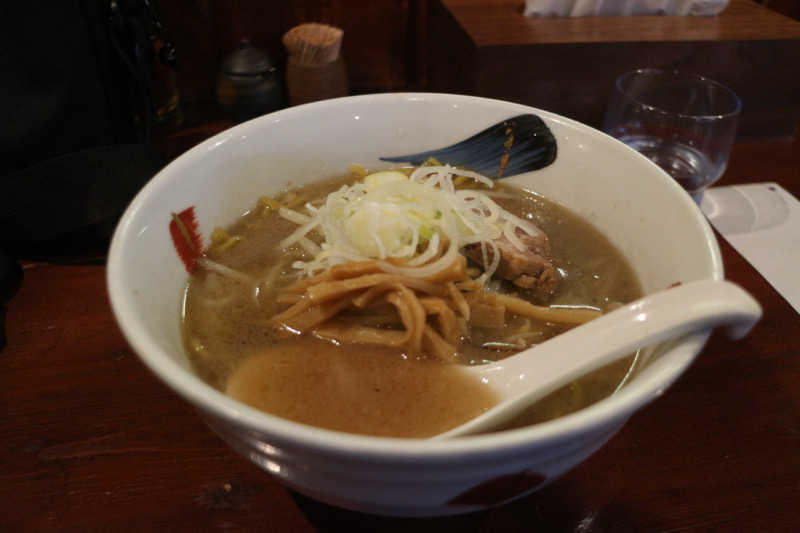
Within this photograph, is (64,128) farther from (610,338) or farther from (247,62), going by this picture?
(610,338)

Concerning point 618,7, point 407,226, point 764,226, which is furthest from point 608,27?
point 407,226

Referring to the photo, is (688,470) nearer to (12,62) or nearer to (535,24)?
(535,24)

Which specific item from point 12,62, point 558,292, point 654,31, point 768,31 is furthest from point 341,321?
point 768,31

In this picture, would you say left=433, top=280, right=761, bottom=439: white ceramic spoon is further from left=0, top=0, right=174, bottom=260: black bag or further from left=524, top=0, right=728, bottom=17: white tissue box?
left=524, top=0, right=728, bottom=17: white tissue box

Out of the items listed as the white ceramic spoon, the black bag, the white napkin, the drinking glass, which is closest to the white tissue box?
the drinking glass

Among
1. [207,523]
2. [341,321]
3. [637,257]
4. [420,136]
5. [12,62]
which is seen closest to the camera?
[207,523]

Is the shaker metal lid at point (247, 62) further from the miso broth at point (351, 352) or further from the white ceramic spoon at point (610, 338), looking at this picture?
the white ceramic spoon at point (610, 338)

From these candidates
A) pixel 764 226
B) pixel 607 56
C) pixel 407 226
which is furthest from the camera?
pixel 607 56
